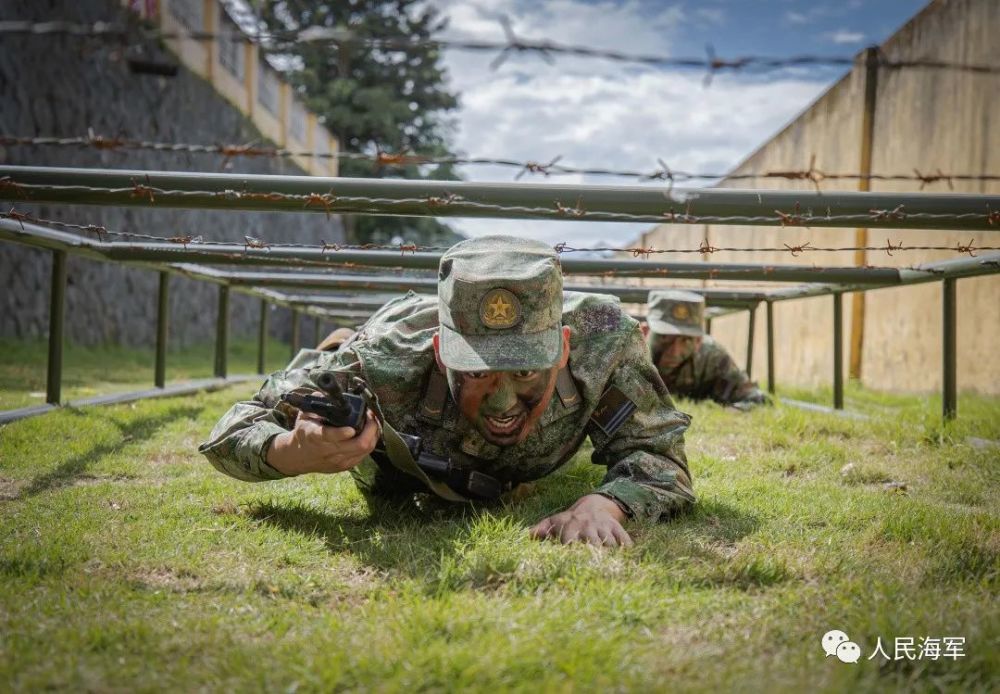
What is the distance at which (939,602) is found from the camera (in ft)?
5.51

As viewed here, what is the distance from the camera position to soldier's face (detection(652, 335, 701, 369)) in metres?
5.98

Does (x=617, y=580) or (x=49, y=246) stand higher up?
(x=49, y=246)

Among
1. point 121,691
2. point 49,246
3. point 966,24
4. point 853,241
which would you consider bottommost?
point 121,691

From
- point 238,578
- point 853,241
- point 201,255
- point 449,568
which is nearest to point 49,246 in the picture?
point 201,255

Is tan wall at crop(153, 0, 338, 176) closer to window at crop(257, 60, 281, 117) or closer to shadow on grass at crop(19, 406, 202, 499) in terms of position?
window at crop(257, 60, 281, 117)

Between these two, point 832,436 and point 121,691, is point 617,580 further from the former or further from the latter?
point 832,436

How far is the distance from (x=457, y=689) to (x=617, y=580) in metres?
0.63

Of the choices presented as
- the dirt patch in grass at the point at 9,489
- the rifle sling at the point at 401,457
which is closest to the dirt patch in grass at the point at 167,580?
the rifle sling at the point at 401,457

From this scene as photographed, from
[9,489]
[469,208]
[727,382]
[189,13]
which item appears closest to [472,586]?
[469,208]

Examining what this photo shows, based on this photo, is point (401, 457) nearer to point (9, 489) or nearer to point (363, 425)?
point (363, 425)

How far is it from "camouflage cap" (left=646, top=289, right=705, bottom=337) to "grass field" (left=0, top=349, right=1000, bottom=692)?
259cm

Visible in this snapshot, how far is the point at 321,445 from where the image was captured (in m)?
2.08

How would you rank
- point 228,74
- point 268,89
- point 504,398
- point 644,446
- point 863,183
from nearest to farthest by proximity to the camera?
1. point 504,398
2. point 644,446
3. point 863,183
4. point 228,74
5. point 268,89

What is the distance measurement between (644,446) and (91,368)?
799cm
